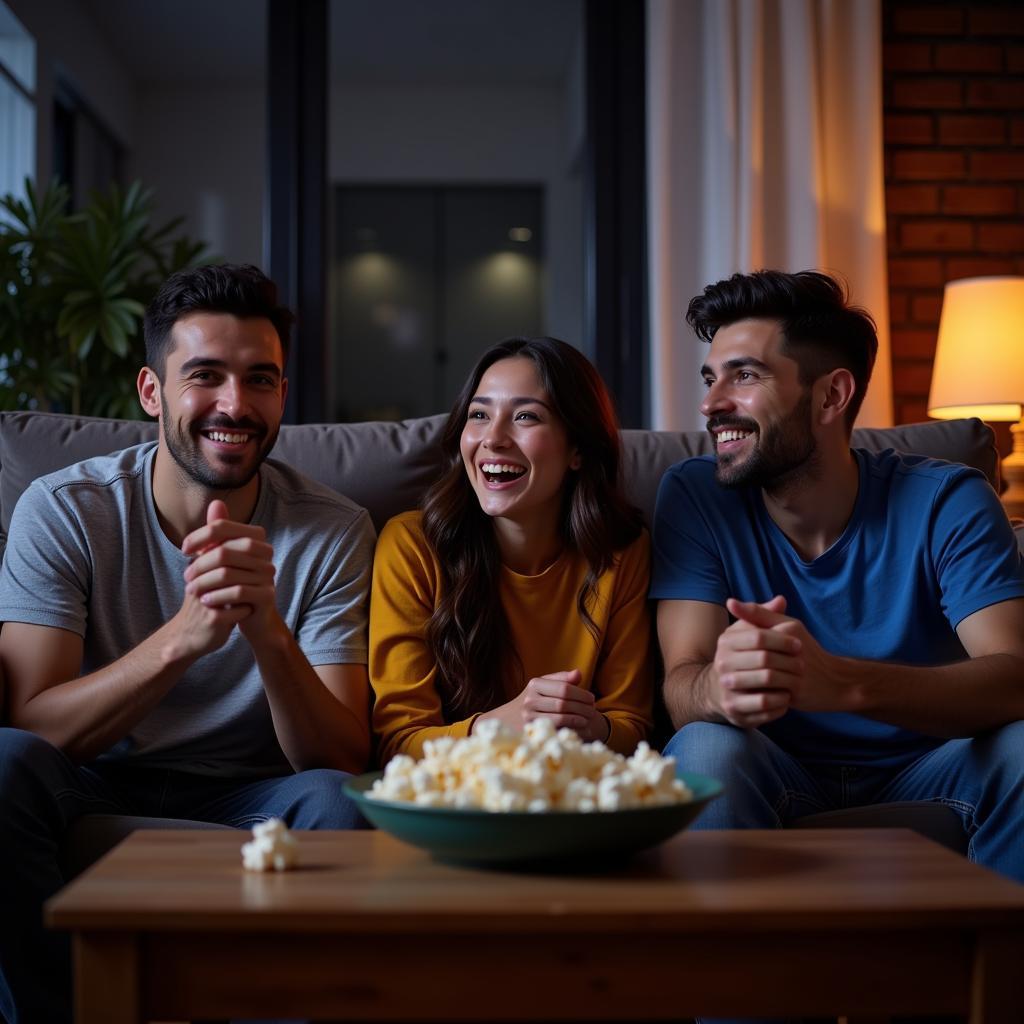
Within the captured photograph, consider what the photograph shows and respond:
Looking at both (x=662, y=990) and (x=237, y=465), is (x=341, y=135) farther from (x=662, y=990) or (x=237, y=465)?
(x=662, y=990)

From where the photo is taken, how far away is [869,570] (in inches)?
73.5

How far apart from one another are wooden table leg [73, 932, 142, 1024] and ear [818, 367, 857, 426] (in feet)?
4.50

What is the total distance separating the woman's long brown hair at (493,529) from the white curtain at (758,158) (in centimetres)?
139

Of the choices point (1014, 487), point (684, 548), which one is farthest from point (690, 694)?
point (1014, 487)

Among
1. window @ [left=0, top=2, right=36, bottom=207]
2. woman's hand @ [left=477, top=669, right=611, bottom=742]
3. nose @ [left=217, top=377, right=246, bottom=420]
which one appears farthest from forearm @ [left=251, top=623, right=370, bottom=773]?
window @ [left=0, top=2, right=36, bottom=207]

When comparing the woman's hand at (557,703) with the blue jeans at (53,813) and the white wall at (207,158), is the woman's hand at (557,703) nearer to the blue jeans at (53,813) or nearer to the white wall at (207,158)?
the blue jeans at (53,813)

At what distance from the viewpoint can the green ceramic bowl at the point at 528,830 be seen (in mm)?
995

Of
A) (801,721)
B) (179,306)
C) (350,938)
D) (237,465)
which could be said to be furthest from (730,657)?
(179,306)

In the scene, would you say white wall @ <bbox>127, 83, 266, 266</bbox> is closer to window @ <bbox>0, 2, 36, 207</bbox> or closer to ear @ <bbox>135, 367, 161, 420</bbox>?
window @ <bbox>0, 2, 36, 207</bbox>

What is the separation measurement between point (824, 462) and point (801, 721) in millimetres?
408

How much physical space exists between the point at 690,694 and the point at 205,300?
36.4 inches

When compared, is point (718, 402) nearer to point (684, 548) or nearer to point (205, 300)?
point (684, 548)

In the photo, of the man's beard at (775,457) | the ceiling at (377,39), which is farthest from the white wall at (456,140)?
the man's beard at (775,457)

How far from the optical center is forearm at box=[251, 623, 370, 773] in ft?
5.20
